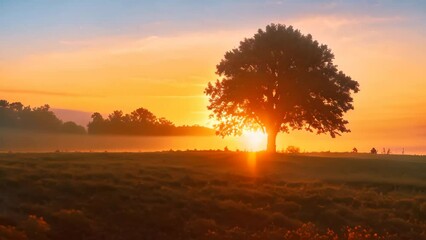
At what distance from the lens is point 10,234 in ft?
68.7

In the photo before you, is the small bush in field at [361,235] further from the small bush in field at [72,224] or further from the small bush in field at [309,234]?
the small bush in field at [72,224]

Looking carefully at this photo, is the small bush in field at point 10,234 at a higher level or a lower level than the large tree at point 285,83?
lower

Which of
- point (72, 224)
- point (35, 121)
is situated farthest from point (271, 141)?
point (35, 121)

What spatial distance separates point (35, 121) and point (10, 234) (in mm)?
92724

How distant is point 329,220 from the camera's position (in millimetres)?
28562

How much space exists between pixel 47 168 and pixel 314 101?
116 feet

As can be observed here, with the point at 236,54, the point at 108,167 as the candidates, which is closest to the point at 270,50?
the point at 236,54

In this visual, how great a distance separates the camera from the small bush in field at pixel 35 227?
21.7 m

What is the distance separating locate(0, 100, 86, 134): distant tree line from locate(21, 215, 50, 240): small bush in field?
87879 mm

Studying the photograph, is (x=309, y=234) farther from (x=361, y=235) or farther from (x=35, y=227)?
(x=35, y=227)

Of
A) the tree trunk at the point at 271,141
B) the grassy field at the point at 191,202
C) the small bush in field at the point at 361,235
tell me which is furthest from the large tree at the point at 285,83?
the small bush in field at the point at 361,235

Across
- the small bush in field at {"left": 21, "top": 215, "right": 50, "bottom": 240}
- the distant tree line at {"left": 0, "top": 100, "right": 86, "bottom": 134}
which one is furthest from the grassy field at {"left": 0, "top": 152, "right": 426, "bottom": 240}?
the distant tree line at {"left": 0, "top": 100, "right": 86, "bottom": 134}

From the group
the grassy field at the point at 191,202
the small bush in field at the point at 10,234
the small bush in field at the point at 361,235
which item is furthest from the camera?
the grassy field at the point at 191,202

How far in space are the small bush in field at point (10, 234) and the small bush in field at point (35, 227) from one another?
0.38 meters
